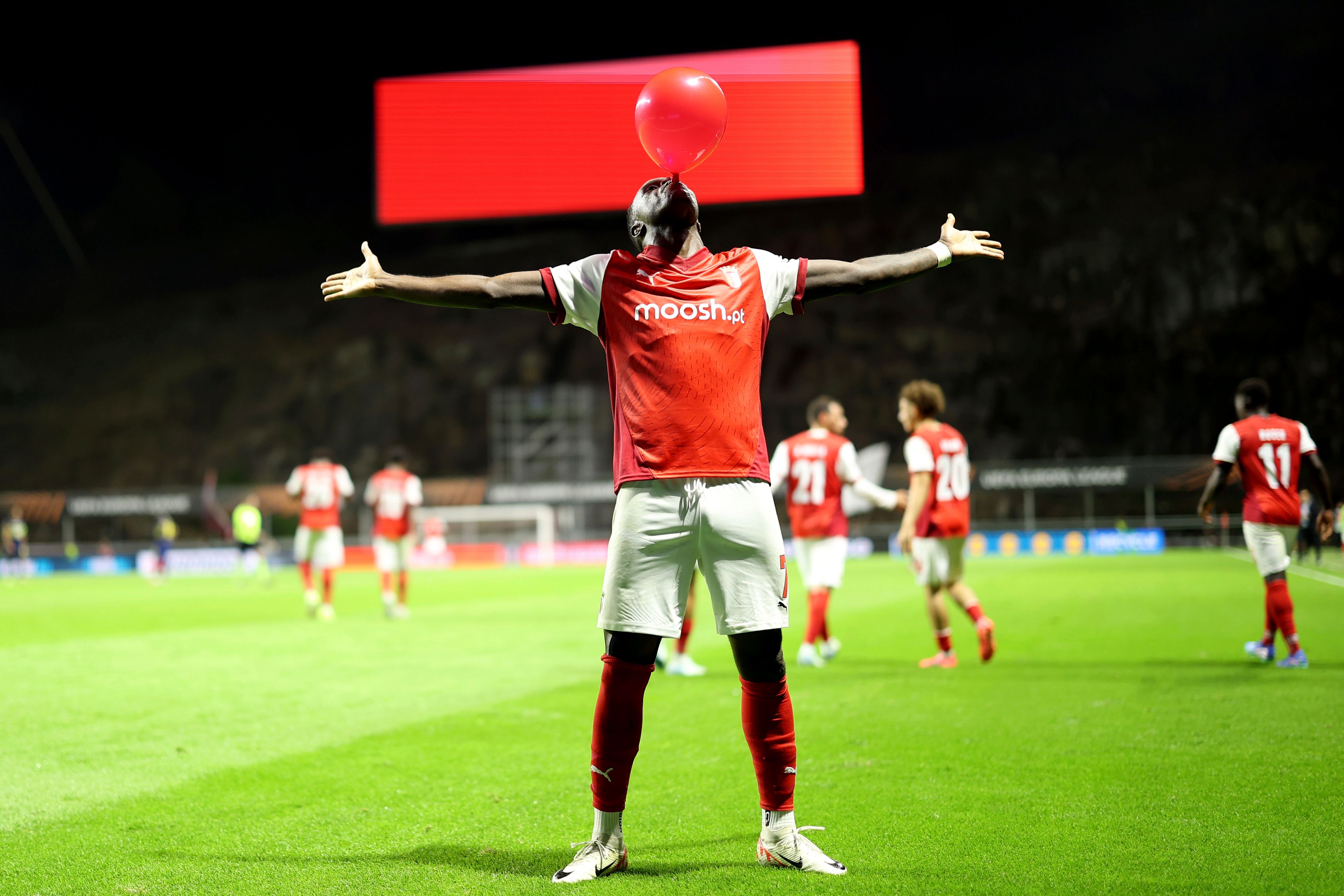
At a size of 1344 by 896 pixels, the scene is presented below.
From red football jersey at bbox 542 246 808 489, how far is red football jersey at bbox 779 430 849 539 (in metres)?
5.73

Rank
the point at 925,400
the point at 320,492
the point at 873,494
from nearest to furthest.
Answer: the point at 925,400, the point at 873,494, the point at 320,492

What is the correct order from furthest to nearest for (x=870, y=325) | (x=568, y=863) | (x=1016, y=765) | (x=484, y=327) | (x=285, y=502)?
(x=484, y=327) → (x=870, y=325) → (x=285, y=502) → (x=1016, y=765) → (x=568, y=863)

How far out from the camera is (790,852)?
3.48 metres

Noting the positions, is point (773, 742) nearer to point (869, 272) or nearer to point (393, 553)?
point (869, 272)

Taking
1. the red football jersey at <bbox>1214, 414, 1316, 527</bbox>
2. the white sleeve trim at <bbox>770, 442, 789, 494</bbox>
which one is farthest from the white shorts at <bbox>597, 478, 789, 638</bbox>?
the red football jersey at <bbox>1214, 414, 1316, 527</bbox>

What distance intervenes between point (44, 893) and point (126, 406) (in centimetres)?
5609

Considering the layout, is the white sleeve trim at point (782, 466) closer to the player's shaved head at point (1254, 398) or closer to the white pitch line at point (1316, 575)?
the player's shaved head at point (1254, 398)

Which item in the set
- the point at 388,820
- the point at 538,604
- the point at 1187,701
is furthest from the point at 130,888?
the point at 538,604

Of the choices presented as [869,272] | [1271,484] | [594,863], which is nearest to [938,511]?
[1271,484]

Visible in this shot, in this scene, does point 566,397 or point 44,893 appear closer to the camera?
point 44,893

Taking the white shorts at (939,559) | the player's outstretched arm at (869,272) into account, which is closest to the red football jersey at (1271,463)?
the white shorts at (939,559)

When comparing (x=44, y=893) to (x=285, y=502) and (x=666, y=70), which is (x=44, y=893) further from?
(x=285, y=502)

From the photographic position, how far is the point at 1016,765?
497 cm

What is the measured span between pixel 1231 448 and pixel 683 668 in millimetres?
4408
